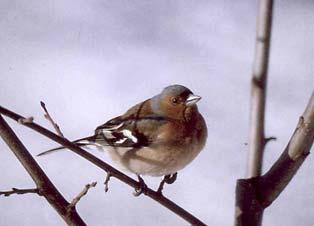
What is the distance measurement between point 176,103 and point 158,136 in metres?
0.25

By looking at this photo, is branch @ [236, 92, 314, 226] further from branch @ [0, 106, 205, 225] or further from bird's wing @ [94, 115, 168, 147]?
bird's wing @ [94, 115, 168, 147]

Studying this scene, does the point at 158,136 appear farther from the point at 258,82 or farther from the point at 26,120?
the point at 26,120

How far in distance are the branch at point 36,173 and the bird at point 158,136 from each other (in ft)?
1.78

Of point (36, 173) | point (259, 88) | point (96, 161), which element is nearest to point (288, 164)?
point (259, 88)

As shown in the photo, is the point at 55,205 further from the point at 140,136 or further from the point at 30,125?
the point at 140,136

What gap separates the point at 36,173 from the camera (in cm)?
125

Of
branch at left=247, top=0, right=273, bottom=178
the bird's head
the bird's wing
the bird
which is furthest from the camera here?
the bird's head

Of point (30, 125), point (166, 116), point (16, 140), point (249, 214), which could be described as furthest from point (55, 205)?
point (166, 116)

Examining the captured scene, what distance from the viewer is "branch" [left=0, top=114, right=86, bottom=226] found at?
1.21 metres

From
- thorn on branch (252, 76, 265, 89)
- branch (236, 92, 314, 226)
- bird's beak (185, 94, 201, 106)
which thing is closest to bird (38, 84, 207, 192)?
bird's beak (185, 94, 201, 106)

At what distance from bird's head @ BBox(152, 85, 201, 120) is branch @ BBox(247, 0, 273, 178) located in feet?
2.55

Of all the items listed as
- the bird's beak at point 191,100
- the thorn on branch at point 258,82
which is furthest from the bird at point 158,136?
the thorn on branch at point 258,82

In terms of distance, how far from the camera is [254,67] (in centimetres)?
118

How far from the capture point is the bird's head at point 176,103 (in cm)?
210
